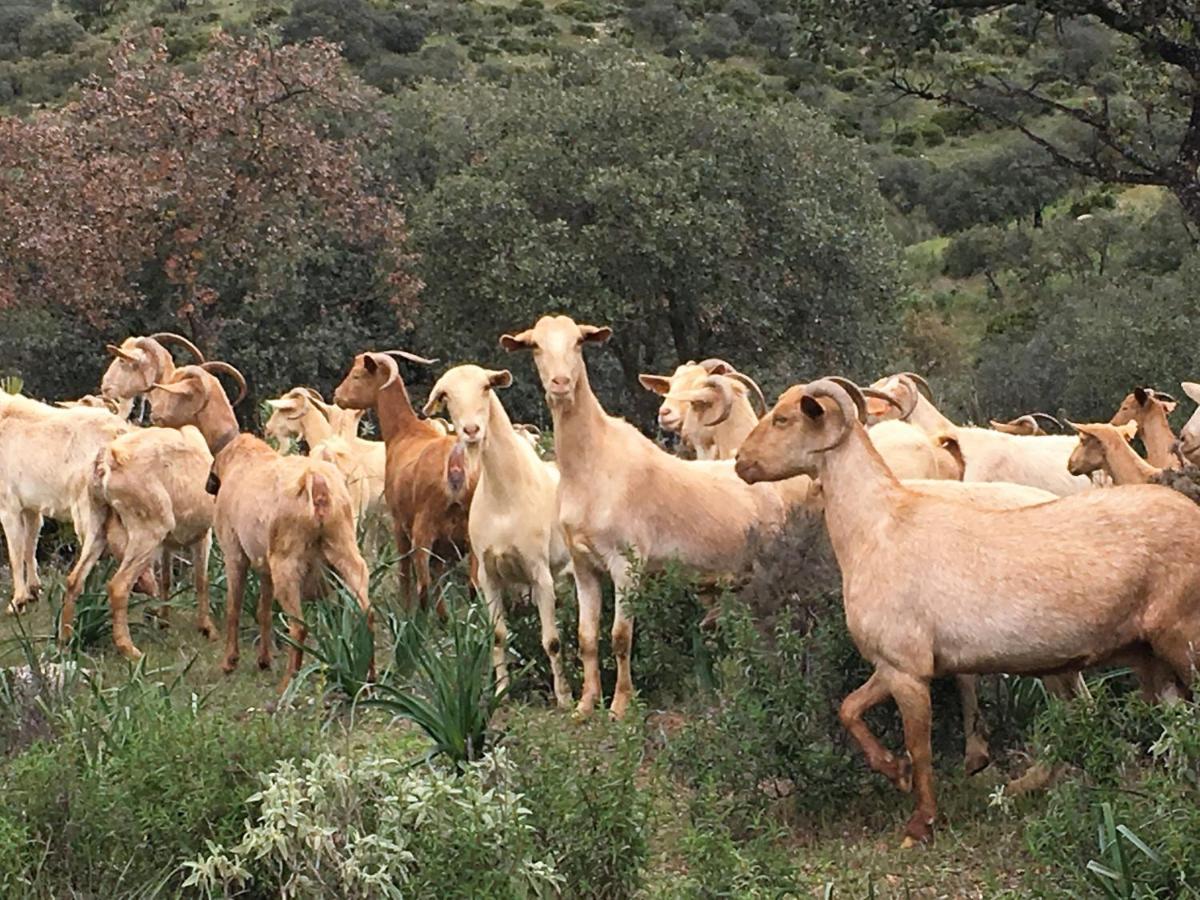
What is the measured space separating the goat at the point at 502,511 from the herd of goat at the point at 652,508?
1 cm

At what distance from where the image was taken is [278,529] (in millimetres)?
9523

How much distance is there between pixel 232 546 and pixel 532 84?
75.2ft

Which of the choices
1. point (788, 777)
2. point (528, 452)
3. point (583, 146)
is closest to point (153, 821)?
point (788, 777)

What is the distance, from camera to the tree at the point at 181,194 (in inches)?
891

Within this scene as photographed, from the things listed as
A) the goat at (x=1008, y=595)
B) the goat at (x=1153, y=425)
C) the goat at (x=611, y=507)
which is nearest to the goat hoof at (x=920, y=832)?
the goat at (x=1008, y=595)

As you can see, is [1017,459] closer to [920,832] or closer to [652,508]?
[652,508]

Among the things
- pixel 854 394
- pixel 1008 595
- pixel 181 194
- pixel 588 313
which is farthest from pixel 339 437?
pixel 588 313

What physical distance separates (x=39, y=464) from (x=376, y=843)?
7362 mm

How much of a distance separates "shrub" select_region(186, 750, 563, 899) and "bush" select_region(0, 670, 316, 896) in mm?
182

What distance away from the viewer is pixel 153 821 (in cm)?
609

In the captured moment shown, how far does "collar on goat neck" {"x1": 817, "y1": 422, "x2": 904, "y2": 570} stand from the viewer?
6.98 m

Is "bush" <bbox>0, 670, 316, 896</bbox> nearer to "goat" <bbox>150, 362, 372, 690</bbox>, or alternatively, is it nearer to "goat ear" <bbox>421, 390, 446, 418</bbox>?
"goat" <bbox>150, 362, 372, 690</bbox>

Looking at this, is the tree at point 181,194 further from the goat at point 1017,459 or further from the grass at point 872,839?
the grass at point 872,839

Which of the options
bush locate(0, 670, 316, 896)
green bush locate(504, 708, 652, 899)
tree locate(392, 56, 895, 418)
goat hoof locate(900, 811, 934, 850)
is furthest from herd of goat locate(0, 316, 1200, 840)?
tree locate(392, 56, 895, 418)
